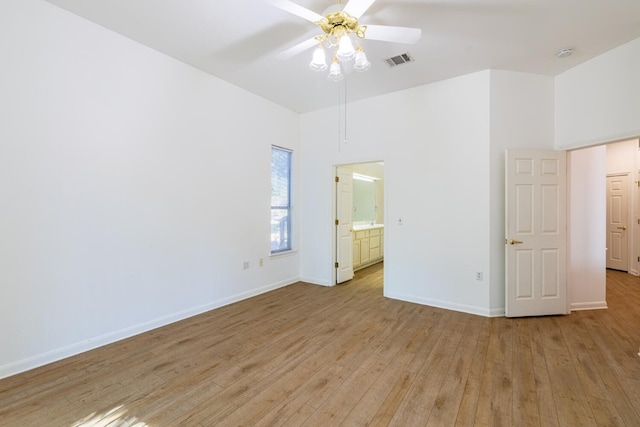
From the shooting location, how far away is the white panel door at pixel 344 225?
4.90 meters

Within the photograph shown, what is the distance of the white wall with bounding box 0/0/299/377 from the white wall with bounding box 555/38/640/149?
425 cm

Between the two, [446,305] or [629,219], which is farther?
[629,219]

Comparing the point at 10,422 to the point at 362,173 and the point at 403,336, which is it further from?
the point at 362,173

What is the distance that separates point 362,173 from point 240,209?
359 centimetres

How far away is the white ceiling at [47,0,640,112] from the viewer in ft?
7.80

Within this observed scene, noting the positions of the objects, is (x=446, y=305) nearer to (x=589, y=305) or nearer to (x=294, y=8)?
(x=589, y=305)

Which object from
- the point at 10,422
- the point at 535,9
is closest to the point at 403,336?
the point at 10,422

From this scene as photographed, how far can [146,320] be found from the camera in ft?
9.98

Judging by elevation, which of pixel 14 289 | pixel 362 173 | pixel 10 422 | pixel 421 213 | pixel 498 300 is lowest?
pixel 10 422

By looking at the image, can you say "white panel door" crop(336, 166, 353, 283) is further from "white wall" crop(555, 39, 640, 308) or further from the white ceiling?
"white wall" crop(555, 39, 640, 308)

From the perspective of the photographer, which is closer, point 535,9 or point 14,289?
point 14,289

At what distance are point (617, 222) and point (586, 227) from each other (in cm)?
344

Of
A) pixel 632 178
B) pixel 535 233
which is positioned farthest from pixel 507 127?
pixel 632 178

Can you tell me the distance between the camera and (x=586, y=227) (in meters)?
3.60
